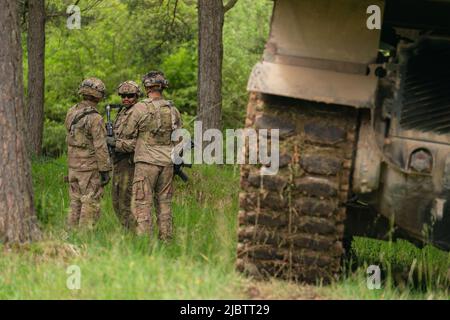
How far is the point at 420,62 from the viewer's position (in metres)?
6.03

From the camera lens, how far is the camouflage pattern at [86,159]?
8.92 meters

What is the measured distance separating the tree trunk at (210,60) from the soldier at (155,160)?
3.45 meters

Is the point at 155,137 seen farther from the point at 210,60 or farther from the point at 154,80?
the point at 210,60

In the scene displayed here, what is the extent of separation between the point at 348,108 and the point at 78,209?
4.07 m

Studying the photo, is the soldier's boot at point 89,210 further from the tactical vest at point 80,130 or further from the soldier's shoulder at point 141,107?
the soldier's shoulder at point 141,107

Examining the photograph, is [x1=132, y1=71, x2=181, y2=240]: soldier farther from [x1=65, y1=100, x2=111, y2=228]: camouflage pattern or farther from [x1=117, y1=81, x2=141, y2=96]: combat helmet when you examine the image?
[x1=65, y1=100, x2=111, y2=228]: camouflage pattern

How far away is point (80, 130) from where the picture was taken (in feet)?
29.6

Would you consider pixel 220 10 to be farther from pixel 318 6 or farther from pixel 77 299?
pixel 77 299

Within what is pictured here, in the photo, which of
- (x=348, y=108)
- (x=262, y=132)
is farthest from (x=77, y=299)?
(x=348, y=108)

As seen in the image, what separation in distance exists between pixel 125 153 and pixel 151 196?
718mm

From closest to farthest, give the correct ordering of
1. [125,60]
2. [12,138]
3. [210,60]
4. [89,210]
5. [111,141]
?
1. [12,138]
2. [89,210]
3. [111,141]
4. [210,60]
5. [125,60]

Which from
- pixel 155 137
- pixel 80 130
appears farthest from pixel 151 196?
pixel 80 130

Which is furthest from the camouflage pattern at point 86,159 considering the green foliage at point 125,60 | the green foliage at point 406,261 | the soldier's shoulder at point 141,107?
the green foliage at point 125,60

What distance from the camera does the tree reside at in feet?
40.3
